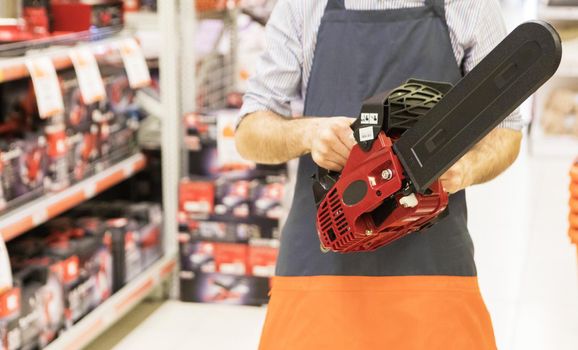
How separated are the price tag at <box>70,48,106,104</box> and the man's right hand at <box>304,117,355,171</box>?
2.05 m

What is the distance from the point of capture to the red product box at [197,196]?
430cm

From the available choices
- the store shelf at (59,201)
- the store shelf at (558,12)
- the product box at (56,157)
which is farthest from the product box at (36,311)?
the store shelf at (558,12)

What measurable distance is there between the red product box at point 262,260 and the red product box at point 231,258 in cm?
3

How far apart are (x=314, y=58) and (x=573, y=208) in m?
0.62

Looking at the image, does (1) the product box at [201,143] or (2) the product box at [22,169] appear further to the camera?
(1) the product box at [201,143]

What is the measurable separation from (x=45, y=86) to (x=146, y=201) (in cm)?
136

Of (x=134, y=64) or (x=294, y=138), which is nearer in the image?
(x=294, y=138)

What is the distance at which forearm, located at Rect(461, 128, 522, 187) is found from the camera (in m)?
1.72

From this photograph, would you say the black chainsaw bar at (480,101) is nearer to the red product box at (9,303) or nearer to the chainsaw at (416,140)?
the chainsaw at (416,140)

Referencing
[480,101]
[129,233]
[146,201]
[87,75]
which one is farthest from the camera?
[146,201]

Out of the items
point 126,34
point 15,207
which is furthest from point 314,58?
point 126,34

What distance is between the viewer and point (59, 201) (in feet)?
11.4

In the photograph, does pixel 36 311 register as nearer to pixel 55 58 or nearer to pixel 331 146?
pixel 55 58

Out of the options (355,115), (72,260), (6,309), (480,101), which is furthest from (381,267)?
(72,260)
